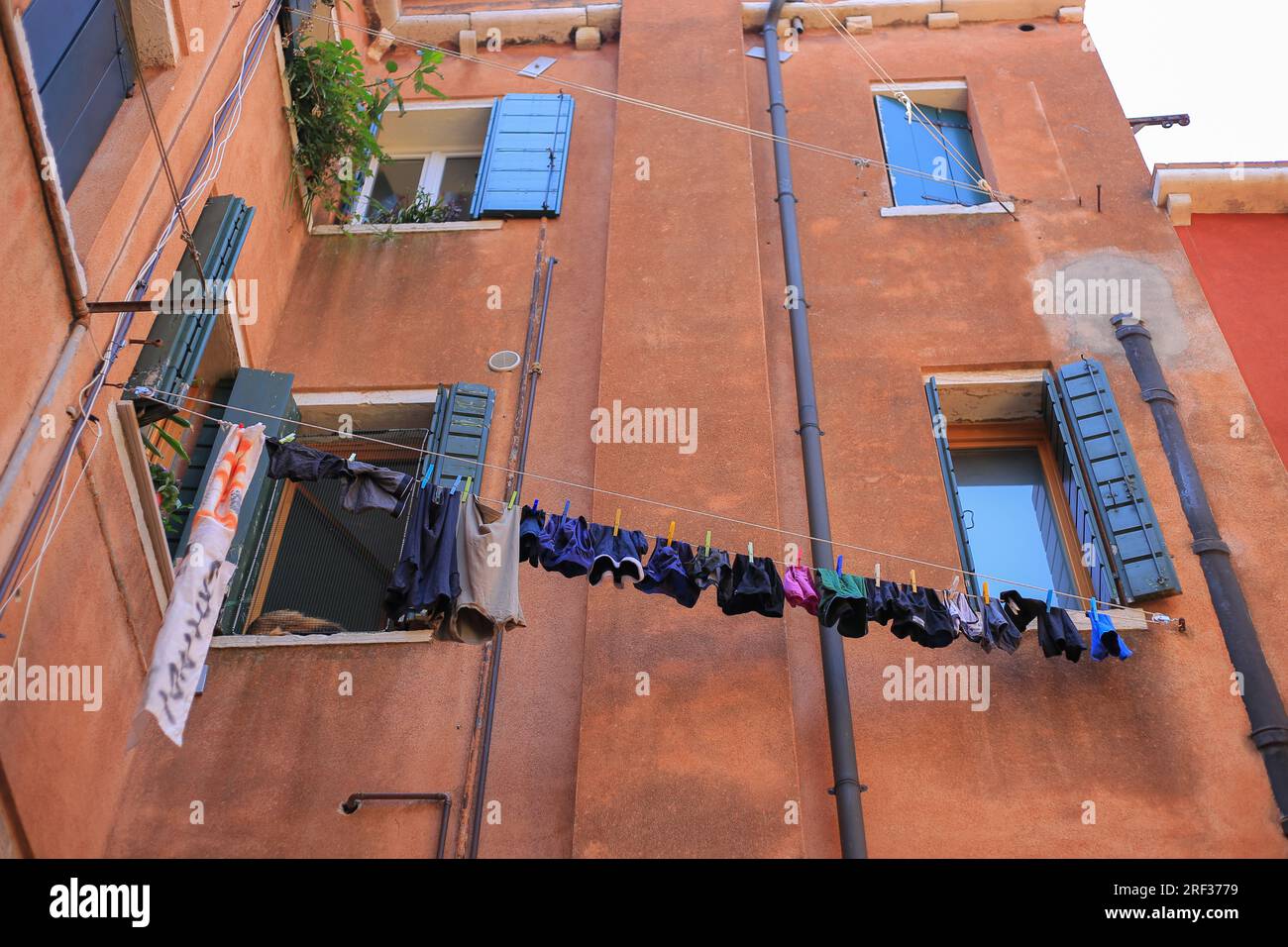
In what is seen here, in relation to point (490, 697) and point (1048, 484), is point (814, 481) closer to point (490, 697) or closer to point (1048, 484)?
point (1048, 484)

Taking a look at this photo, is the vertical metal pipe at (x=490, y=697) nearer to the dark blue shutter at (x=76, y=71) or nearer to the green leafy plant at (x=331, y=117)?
the green leafy plant at (x=331, y=117)

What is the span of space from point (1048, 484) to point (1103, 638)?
2.14m

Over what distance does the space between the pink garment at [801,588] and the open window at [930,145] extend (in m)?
4.76

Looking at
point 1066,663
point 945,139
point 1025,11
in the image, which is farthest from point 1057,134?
point 1066,663

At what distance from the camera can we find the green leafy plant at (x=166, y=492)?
832 centimetres

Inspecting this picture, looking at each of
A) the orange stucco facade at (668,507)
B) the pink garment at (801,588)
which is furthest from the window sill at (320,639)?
the pink garment at (801,588)

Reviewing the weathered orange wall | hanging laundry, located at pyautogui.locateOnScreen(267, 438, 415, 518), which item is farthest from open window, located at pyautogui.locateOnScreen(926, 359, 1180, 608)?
hanging laundry, located at pyautogui.locateOnScreen(267, 438, 415, 518)

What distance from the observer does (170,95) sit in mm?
8836

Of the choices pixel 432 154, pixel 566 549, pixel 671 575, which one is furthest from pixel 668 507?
pixel 432 154

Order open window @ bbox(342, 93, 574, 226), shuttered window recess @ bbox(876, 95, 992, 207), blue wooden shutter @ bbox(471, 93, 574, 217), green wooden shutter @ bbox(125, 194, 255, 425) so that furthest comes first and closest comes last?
shuttered window recess @ bbox(876, 95, 992, 207), open window @ bbox(342, 93, 574, 226), blue wooden shutter @ bbox(471, 93, 574, 217), green wooden shutter @ bbox(125, 194, 255, 425)

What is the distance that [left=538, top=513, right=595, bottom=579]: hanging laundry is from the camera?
738cm

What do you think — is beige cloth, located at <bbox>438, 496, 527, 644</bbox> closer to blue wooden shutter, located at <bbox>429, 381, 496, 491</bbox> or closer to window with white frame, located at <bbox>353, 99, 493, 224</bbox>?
blue wooden shutter, located at <bbox>429, 381, 496, 491</bbox>

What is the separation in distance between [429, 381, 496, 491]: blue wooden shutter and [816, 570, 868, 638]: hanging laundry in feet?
8.41

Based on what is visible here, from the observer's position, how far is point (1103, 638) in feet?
25.4
